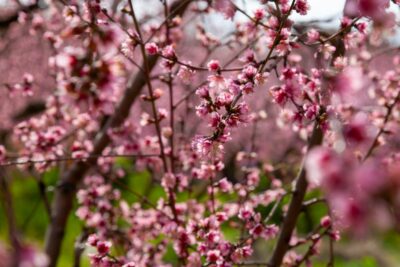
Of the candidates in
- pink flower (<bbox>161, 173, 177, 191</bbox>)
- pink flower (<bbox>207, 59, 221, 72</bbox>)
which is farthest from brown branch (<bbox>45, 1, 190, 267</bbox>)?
pink flower (<bbox>207, 59, 221, 72</bbox>)

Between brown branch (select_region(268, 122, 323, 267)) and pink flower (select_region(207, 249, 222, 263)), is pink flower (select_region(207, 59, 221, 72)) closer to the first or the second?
pink flower (select_region(207, 249, 222, 263))

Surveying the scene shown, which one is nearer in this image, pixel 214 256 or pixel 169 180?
pixel 214 256

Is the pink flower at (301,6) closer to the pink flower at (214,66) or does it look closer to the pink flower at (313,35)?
the pink flower at (313,35)

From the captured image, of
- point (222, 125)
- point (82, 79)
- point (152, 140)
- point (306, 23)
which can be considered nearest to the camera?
point (82, 79)

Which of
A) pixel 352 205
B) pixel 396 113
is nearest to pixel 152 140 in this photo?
pixel 396 113

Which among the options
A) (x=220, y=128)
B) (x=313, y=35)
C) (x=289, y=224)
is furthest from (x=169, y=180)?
(x=313, y=35)

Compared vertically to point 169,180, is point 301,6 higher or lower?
higher

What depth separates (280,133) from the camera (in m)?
12.9

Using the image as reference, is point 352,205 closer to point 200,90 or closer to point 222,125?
point 222,125

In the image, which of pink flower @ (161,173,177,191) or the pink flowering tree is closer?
the pink flowering tree

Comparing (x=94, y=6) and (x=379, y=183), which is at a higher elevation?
(x=94, y=6)

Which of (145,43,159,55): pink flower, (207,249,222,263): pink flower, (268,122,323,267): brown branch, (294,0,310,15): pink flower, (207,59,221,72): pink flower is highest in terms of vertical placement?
(294,0,310,15): pink flower

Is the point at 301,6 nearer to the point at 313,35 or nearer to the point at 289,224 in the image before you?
the point at 313,35

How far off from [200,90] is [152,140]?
145 cm
